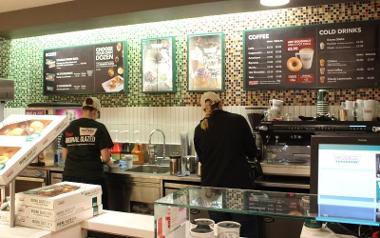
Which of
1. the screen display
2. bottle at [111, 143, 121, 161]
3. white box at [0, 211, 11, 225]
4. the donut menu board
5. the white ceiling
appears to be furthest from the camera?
the donut menu board

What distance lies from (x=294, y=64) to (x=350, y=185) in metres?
2.90

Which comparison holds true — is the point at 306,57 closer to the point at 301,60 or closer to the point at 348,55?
the point at 301,60

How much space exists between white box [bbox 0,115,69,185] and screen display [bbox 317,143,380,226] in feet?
3.96

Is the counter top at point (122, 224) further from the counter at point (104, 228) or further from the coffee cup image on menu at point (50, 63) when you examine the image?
the coffee cup image on menu at point (50, 63)

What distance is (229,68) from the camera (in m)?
4.39

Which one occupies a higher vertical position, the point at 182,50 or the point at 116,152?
the point at 182,50

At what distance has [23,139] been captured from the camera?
5.90 feet

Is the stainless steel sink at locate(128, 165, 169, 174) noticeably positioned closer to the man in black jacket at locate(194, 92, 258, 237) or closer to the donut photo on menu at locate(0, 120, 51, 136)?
the man in black jacket at locate(194, 92, 258, 237)

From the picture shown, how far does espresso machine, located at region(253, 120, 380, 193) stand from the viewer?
3.35 metres

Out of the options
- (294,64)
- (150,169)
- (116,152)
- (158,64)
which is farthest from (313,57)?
(116,152)

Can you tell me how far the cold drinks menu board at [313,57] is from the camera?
3766mm

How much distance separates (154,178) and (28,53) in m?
3.08

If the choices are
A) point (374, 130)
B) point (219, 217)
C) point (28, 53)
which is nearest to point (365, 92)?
point (374, 130)

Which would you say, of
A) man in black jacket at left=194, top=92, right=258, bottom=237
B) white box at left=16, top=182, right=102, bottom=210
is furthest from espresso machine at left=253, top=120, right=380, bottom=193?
white box at left=16, top=182, right=102, bottom=210
